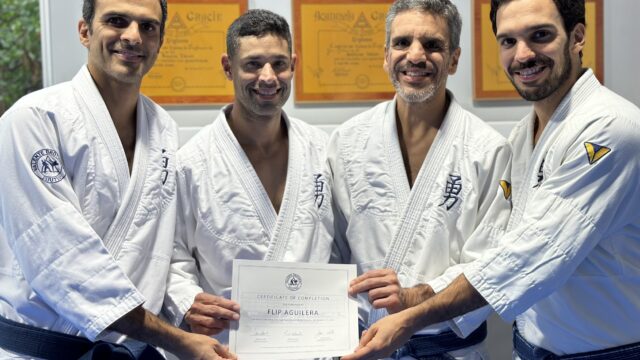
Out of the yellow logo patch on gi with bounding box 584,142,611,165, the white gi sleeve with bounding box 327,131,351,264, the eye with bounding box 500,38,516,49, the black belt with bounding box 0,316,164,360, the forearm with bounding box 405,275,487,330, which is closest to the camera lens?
the yellow logo patch on gi with bounding box 584,142,611,165

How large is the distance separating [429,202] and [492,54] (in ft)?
3.21

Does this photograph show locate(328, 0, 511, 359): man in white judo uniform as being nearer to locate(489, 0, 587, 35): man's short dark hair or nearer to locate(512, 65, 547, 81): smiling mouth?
locate(512, 65, 547, 81): smiling mouth

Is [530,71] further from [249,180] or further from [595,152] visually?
[249,180]

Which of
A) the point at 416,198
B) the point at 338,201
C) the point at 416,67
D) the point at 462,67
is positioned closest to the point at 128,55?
the point at 338,201

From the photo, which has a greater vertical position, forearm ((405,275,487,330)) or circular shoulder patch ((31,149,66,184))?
circular shoulder patch ((31,149,66,184))

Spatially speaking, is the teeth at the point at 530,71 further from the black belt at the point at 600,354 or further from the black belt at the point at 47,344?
the black belt at the point at 47,344

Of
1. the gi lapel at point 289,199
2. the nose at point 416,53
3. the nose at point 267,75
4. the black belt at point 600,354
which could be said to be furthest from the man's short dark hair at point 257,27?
the black belt at point 600,354

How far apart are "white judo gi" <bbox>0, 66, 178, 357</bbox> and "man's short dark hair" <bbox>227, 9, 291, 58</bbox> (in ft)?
2.00

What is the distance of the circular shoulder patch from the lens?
206 centimetres

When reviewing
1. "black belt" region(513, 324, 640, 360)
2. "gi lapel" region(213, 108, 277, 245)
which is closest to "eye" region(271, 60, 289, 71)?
"gi lapel" region(213, 108, 277, 245)

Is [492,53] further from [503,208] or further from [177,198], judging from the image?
[177,198]

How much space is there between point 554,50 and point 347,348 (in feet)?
4.15

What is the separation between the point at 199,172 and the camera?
256 centimetres

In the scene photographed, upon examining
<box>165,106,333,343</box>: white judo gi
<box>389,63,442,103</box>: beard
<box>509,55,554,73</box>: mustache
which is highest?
<box>509,55,554,73</box>: mustache
